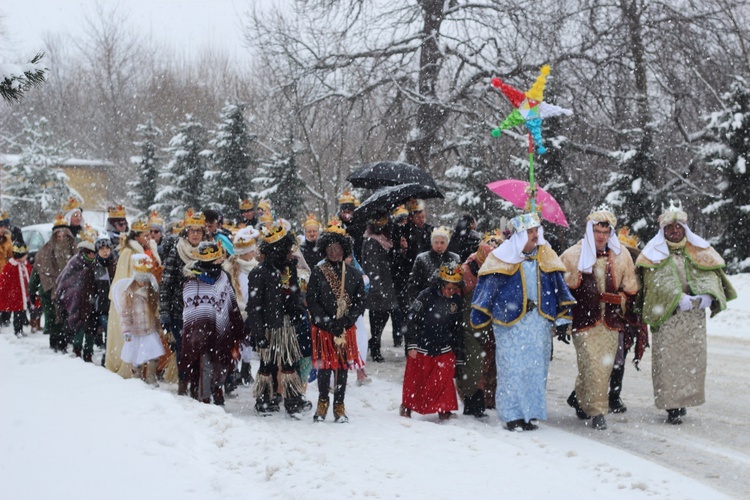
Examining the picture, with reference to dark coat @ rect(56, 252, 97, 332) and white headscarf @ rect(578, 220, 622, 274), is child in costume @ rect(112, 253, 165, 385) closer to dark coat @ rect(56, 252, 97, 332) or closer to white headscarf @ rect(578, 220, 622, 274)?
dark coat @ rect(56, 252, 97, 332)

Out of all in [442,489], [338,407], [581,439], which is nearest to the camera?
[442,489]

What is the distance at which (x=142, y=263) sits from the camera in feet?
29.6

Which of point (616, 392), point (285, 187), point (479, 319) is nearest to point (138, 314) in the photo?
point (479, 319)

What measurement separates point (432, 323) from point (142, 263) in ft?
11.5

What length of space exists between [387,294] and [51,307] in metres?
5.09

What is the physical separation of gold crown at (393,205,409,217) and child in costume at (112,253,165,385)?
350 centimetres

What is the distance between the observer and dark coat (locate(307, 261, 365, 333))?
290 inches

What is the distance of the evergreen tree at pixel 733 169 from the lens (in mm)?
18484

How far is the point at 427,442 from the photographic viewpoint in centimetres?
648

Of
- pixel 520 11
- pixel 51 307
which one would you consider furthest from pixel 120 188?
pixel 51 307

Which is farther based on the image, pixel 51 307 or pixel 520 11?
pixel 520 11

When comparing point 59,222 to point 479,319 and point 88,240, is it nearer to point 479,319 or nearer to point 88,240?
point 88,240

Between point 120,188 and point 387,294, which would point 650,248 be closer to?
point 387,294

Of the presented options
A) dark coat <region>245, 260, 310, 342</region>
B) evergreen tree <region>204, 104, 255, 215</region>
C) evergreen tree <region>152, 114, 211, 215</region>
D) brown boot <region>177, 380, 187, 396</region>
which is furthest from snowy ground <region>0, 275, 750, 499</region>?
evergreen tree <region>152, 114, 211, 215</region>
